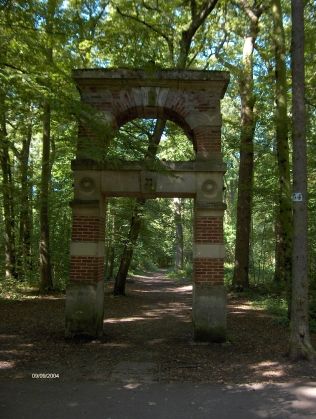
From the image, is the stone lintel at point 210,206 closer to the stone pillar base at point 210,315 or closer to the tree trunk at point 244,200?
the stone pillar base at point 210,315

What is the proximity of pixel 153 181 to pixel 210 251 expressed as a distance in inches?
79.3

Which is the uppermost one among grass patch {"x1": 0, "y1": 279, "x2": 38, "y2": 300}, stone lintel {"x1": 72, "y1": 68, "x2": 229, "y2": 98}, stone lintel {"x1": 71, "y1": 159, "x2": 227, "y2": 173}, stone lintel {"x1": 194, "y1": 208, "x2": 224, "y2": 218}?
stone lintel {"x1": 72, "y1": 68, "x2": 229, "y2": 98}

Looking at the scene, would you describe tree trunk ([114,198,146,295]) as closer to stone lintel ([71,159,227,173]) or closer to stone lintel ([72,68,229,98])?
stone lintel ([71,159,227,173])

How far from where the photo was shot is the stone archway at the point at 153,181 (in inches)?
362

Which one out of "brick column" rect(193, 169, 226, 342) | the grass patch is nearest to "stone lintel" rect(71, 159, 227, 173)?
"brick column" rect(193, 169, 226, 342)

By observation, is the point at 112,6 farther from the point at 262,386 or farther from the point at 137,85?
the point at 262,386

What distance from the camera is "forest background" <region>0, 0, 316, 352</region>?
9328mm

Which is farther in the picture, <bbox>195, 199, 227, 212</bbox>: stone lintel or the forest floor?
<bbox>195, 199, 227, 212</bbox>: stone lintel

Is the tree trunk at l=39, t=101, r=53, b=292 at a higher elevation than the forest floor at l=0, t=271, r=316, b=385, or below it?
higher

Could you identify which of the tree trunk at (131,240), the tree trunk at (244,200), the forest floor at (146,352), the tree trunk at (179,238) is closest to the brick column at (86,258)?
the forest floor at (146,352)

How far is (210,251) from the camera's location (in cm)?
932

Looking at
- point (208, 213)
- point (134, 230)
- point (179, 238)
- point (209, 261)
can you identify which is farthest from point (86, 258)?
point (179, 238)

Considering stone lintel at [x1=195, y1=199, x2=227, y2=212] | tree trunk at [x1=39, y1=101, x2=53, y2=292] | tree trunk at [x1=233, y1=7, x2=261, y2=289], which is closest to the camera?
stone lintel at [x1=195, y1=199, x2=227, y2=212]

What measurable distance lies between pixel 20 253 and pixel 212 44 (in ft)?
45.0
